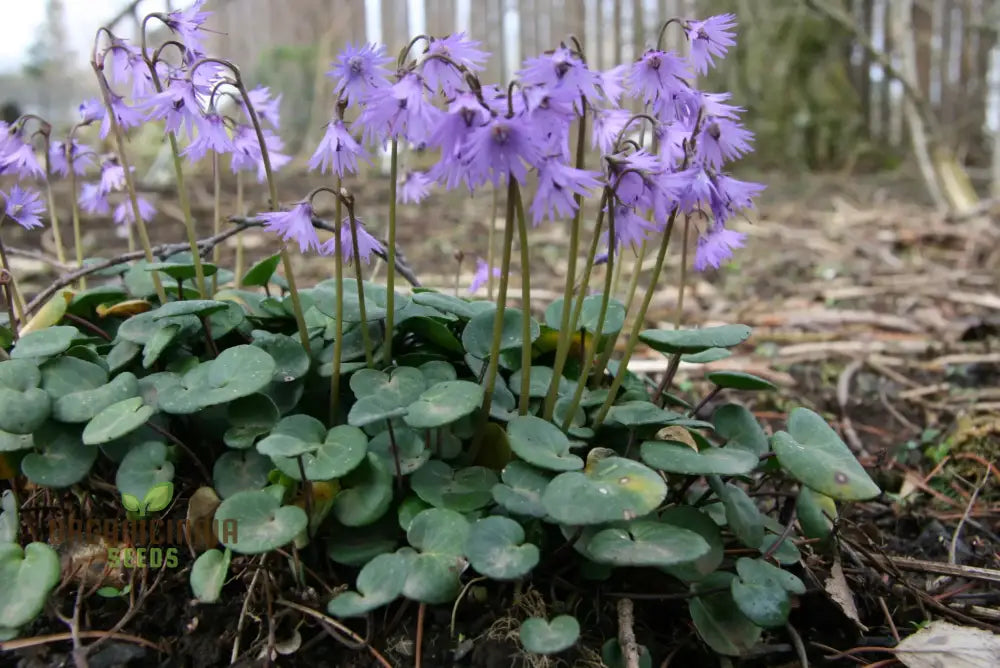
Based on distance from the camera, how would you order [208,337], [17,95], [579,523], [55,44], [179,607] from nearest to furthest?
1. [579,523]
2. [179,607]
3. [208,337]
4. [55,44]
5. [17,95]

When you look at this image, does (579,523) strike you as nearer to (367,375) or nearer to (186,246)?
(367,375)

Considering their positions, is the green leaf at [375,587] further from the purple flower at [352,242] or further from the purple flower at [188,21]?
the purple flower at [188,21]

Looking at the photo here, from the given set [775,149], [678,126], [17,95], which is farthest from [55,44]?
[678,126]

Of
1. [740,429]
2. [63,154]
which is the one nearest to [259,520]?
[740,429]

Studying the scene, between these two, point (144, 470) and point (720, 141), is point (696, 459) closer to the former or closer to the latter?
point (720, 141)

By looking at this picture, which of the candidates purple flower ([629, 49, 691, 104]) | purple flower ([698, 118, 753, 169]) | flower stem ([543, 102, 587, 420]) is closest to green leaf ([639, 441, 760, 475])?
flower stem ([543, 102, 587, 420])

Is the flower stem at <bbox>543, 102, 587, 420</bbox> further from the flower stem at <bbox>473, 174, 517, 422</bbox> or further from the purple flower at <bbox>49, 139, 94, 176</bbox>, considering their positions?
the purple flower at <bbox>49, 139, 94, 176</bbox>
